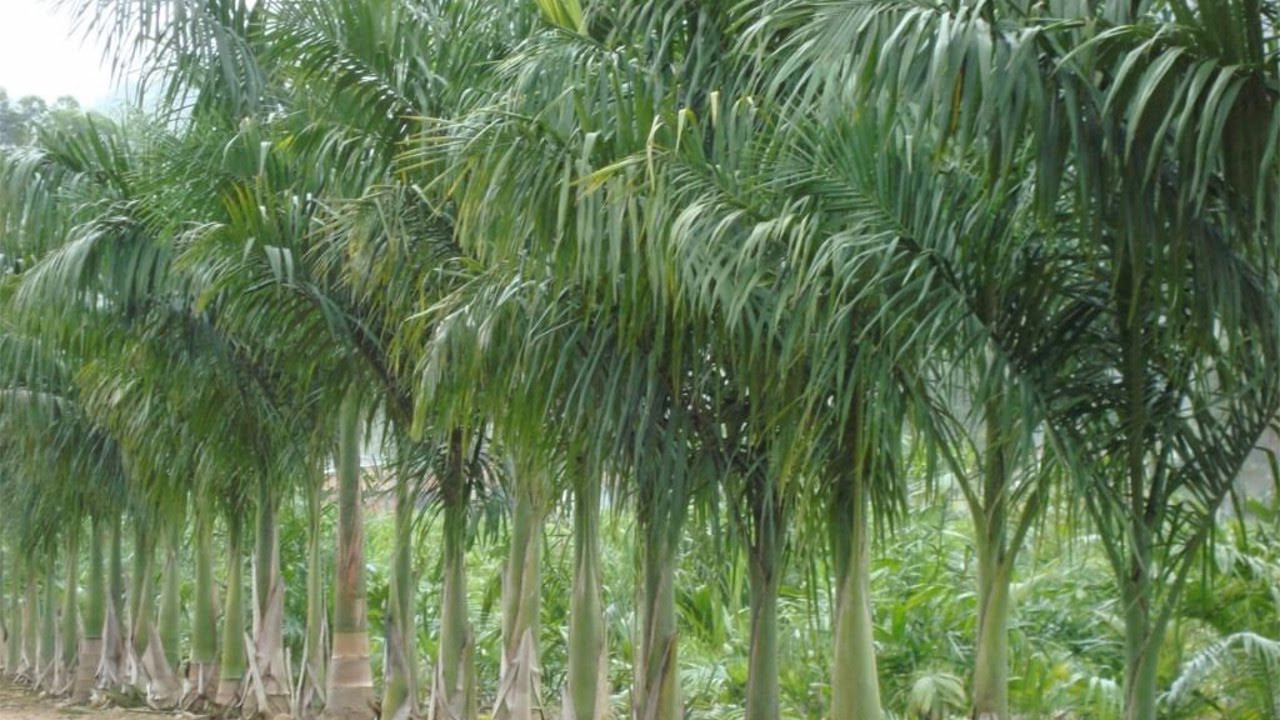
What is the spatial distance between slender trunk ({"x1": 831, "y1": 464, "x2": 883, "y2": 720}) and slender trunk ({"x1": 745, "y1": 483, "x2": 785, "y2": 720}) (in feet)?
1.72

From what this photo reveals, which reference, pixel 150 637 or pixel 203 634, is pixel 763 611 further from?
pixel 150 637

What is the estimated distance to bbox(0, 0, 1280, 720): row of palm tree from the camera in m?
4.28

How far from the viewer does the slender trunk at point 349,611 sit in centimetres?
1134

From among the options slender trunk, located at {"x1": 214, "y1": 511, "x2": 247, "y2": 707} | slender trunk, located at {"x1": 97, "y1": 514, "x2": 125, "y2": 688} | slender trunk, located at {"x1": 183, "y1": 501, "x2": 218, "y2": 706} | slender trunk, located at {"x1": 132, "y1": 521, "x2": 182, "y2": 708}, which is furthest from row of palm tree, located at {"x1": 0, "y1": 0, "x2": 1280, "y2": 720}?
slender trunk, located at {"x1": 97, "y1": 514, "x2": 125, "y2": 688}

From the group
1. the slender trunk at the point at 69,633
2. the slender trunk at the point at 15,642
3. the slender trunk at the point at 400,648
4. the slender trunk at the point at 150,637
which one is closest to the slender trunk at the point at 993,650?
the slender trunk at the point at 400,648

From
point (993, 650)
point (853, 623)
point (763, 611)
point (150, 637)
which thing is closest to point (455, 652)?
point (763, 611)

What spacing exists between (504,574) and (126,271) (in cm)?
328

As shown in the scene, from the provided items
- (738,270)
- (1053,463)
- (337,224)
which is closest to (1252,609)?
(1053,463)

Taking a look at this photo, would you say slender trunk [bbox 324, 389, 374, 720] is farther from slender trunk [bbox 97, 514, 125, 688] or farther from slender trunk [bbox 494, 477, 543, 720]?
slender trunk [bbox 97, 514, 125, 688]

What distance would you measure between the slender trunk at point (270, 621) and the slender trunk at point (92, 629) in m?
6.45

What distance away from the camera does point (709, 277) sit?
522 cm

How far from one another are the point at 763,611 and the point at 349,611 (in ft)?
17.8

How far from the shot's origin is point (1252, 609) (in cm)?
768

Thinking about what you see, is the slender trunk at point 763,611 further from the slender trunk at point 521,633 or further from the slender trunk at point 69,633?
the slender trunk at point 69,633
